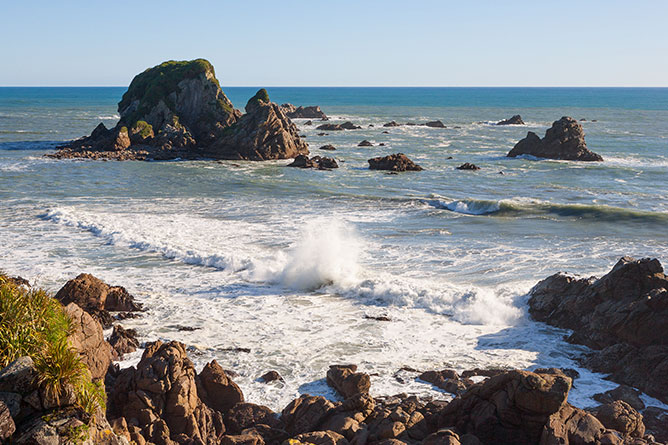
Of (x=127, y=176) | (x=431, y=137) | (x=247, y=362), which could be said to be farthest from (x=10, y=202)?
(x=431, y=137)

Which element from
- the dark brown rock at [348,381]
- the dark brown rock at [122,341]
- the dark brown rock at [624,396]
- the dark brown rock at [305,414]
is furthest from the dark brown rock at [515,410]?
the dark brown rock at [122,341]

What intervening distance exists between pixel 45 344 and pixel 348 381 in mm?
6671

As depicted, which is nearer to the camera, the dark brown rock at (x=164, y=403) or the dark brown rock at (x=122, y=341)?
the dark brown rock at (x=164, y=403)

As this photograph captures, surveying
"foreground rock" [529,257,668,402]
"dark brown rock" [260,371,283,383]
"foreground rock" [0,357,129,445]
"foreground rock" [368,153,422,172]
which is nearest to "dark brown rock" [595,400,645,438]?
"foreground rock" [529,257,668,402]

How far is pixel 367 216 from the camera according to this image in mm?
37719

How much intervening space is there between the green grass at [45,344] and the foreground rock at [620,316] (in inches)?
484

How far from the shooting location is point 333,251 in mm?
25594

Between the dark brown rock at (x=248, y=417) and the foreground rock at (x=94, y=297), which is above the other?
the foreground rock at (x=94, y=297)

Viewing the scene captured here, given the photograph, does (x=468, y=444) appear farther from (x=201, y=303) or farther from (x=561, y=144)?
(x=561, y=144)

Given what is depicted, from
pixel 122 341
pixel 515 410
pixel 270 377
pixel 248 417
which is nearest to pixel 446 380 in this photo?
pixel 515 410

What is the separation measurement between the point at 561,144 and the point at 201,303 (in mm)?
57800

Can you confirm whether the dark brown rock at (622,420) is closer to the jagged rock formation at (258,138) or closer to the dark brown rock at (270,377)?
the dark brown rock at (270,377)

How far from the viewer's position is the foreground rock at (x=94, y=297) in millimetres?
19297

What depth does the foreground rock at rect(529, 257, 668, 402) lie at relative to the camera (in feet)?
50.2
